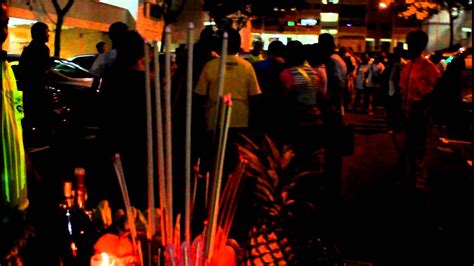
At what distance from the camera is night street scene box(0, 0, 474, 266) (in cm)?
287

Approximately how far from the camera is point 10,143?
3266mm

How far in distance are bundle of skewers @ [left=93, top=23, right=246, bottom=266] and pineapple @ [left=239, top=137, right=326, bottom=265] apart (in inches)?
5.4

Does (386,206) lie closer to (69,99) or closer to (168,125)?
(168,125)

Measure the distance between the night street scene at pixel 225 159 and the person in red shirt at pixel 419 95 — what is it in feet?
0.06

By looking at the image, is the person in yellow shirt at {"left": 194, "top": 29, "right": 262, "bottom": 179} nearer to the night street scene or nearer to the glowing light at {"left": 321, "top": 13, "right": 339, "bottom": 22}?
the night street scene

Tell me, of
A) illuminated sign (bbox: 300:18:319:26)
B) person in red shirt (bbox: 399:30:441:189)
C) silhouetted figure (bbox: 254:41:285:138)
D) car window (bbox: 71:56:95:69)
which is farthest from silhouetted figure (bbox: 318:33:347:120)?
illuminated sign (bbox: 300:18:319:26)

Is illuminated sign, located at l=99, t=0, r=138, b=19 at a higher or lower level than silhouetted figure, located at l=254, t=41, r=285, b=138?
higher

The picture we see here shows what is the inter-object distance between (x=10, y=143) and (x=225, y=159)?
2782 millimetres

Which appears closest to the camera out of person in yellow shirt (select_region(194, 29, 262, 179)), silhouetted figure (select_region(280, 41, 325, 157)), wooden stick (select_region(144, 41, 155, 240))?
wooden stick (select_region(144, 41, 155, 240))

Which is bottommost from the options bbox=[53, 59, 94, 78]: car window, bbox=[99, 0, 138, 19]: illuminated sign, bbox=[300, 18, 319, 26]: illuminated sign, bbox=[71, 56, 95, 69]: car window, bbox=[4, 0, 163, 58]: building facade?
bbox=[53, 59, 94, 78]: car window

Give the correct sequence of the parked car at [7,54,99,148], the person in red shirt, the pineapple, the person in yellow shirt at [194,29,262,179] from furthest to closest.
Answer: the parked car at [7,54,99,148], the person in red shirt, the person in yellow shirt at [194,29,262,179], the pineapple

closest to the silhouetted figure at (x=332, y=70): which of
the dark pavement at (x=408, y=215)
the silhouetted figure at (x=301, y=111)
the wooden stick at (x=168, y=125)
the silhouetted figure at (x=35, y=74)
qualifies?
the dark pavement at (x=408, y=215)

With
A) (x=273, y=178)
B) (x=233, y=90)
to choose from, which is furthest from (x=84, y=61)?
(x=273, y=178)

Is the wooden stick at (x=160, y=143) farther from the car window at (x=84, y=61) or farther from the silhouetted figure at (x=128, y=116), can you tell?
the car window at (x=84, y=61)
